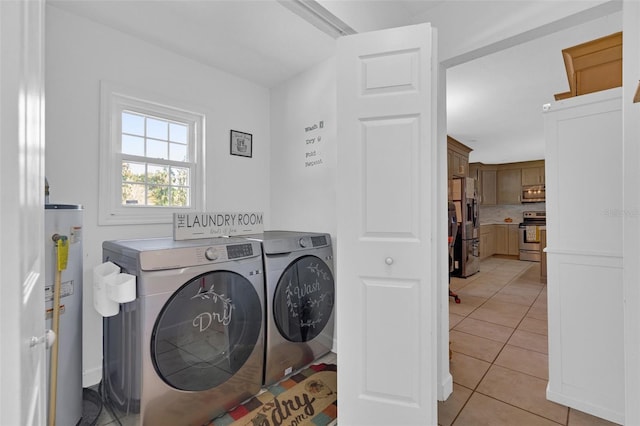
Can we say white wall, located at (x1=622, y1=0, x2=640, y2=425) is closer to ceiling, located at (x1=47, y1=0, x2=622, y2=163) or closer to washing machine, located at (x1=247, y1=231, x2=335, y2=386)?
ceiling, located at (x1=47, y1=0, x2=622, y2=163)

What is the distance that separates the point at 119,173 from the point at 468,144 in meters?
5.80

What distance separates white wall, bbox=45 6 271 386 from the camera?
2.02 metres

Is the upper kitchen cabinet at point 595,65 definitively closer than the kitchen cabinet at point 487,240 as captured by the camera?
Yes

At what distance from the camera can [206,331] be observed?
5.60ft

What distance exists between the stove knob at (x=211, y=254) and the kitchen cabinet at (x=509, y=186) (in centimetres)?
862

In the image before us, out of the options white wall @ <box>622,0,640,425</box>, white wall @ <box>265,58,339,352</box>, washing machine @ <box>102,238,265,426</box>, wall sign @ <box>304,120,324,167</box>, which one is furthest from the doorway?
washing machine @ <box>102,238,265,426</box>

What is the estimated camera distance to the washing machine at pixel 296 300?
2.07 m

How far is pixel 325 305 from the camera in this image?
2.52 metres

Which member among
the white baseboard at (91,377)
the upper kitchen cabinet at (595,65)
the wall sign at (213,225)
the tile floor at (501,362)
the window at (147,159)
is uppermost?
the upper kitchen cabinet at (595,65)

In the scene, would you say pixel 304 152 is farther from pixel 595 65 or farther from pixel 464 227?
pixel 464 227

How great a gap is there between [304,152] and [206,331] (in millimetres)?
1838

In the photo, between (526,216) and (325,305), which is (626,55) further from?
(526,216)

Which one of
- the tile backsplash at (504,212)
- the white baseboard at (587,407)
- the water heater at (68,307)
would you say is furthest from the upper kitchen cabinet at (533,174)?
the water heater at (68,307)

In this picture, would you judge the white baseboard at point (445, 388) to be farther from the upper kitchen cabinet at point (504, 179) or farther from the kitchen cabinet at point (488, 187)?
the kitchen cabinet at point (488, 187)
